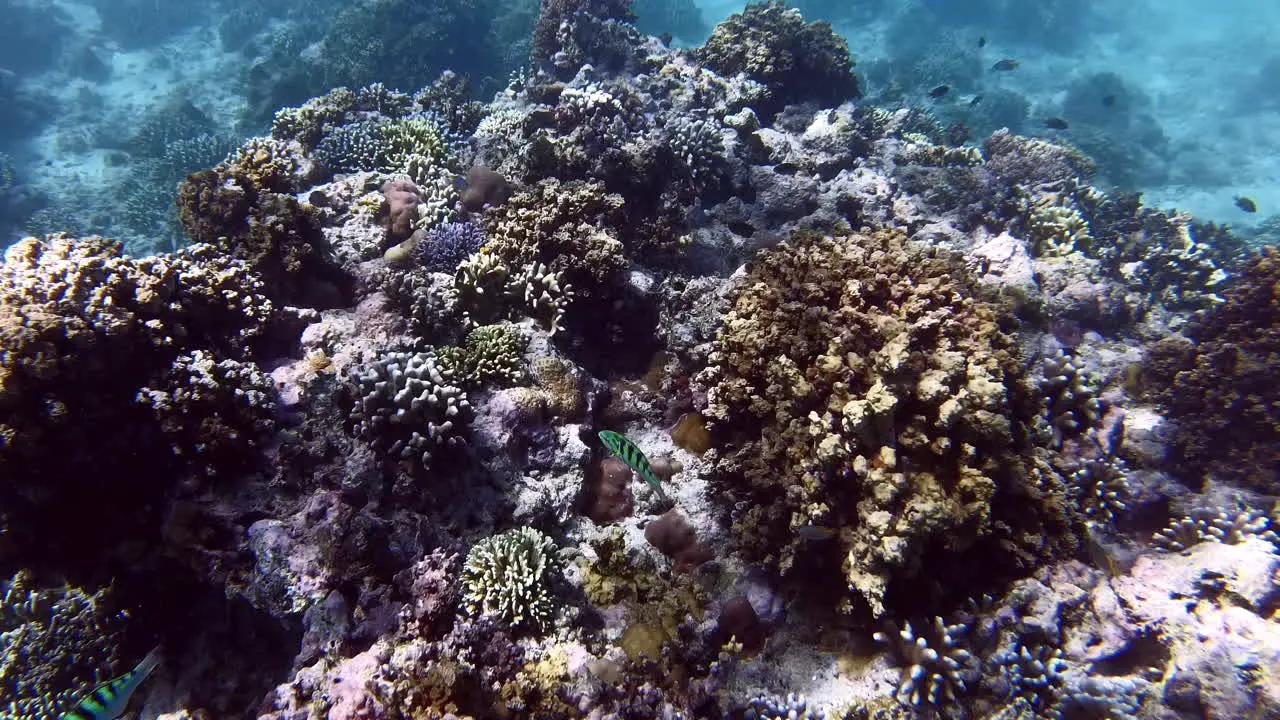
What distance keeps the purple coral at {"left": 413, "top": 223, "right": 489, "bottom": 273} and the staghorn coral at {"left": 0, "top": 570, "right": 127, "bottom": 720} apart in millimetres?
4377

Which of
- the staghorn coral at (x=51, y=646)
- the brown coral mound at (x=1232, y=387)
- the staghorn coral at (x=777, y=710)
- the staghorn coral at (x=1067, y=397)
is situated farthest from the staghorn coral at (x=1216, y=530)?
the staghorn coral at (x=51, y=646)

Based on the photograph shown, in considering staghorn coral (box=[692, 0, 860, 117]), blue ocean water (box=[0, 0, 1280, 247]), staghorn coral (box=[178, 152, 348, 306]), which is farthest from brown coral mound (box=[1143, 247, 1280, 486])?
blue ocean water (box=[0, 0, 1280, 247])

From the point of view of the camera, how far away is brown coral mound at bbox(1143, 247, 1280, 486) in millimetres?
6207

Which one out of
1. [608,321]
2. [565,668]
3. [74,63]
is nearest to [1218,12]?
[608,321]

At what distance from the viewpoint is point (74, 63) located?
25453mm

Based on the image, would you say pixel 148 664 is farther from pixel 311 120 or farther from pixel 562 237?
pixel 311 120

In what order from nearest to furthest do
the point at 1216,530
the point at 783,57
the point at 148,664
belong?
the point at 148,664
the point at 1216,530
the point at 783,57

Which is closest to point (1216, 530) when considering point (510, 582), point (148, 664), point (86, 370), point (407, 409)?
point (510, 582)

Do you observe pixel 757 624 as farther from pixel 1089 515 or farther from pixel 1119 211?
pixel 1119 211

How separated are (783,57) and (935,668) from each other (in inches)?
460

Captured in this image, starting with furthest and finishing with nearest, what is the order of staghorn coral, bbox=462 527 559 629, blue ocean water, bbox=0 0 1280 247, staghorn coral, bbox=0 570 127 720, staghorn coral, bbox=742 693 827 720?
blue ocean water, bbox=0 0 1280 247 → staghorn coral, bbox=0 570 127 720 → staghorn coral, bbox=462 527 559 629 → staghorn coral, bbox=742 693 827 720

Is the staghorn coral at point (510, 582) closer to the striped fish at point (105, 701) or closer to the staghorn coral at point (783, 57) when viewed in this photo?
the striped fish at point (105, 701)

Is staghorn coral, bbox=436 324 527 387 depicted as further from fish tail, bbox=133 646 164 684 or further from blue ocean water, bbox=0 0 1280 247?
blue ocean water, bbox=0 0 1280 247

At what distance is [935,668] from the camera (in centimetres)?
423
